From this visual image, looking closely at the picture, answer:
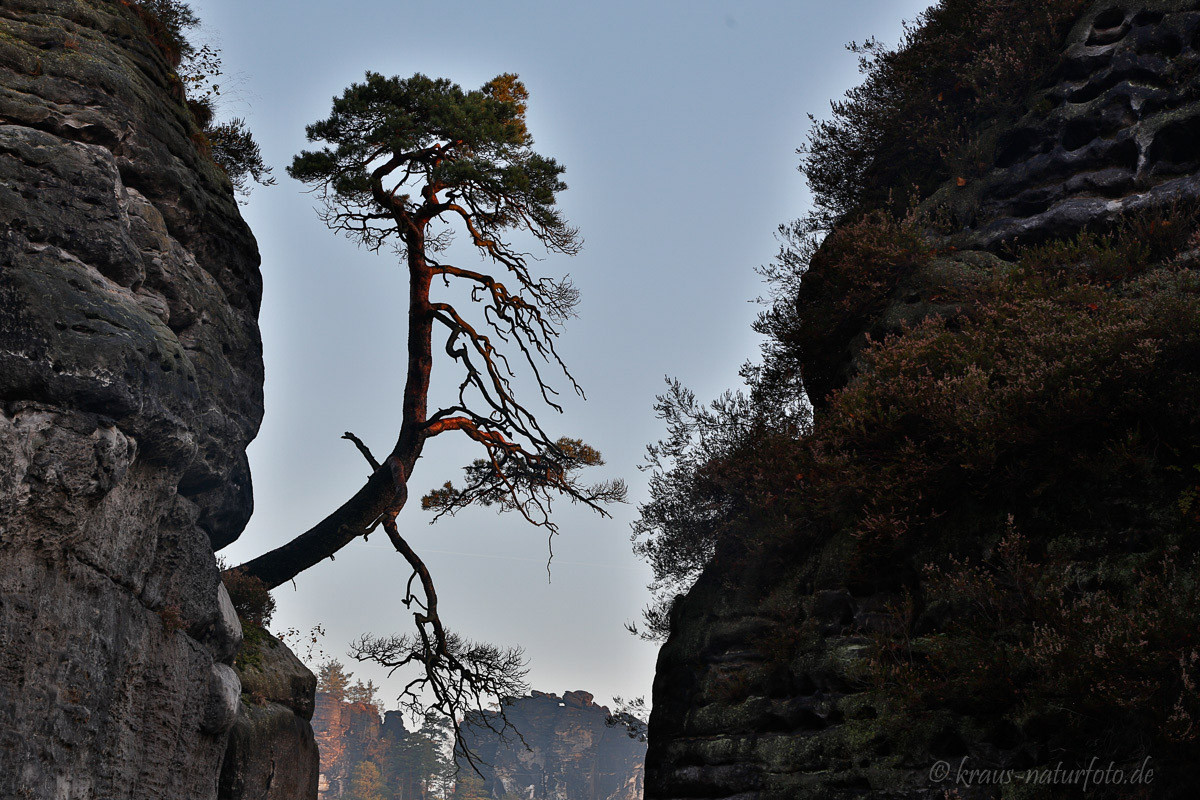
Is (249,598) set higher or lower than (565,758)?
lower

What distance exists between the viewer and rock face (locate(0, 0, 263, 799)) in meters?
7.55

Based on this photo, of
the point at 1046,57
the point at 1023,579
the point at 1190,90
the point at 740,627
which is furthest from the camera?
the point at 1046,57

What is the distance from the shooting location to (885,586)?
30.8 ft

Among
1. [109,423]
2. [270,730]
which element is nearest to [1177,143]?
[109,423]

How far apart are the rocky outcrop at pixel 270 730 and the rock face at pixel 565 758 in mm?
70924

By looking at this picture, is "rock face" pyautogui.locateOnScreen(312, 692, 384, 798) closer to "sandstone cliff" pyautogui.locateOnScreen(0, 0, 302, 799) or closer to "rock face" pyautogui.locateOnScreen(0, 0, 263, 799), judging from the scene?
"sandstone cliff" pyautogui.locateOnScreen(0, 0, 302, 799)

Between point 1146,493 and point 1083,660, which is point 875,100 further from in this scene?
point 1083,660

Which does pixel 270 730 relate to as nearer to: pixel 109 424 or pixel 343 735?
pixel 109 424

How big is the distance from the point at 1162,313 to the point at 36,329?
1067 cm

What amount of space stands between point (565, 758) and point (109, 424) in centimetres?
8195

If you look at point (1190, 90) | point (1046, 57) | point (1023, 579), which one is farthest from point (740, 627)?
point (1046, 57)

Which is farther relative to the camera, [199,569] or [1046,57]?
[1046,57]

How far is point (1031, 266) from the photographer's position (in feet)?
36.3

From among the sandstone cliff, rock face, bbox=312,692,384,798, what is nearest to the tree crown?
the sandstone cliff
